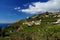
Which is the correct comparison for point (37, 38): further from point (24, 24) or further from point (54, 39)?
point (24, 24)

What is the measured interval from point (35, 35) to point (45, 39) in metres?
1.49

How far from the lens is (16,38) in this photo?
1992cm

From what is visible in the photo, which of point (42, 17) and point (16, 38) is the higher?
point (16, 38)

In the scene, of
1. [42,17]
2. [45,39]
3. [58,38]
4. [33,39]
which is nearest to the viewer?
[33,39]

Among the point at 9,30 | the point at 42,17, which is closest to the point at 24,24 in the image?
the point at 9,30

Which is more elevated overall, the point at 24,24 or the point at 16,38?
the point at 16,38

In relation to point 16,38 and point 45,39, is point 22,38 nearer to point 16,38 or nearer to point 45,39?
point 16,38

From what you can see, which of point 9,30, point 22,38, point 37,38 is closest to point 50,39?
point 37,38

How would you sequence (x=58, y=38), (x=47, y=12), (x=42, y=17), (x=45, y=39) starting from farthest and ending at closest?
1. (x=47, y=12)
2. (x=42, y=17)
3. (x=58, y=38)
4. (x=45, y=39)

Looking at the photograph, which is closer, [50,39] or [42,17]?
[50,39]

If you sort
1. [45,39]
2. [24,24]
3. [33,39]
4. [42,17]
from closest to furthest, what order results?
1. [33,39]
2. [45,39]
3. [24,24]
4. [42,17]

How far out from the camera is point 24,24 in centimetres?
4672

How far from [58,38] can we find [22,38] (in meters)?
4.60

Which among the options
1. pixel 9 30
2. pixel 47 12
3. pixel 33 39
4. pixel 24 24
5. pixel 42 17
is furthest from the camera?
pixel 47 12
